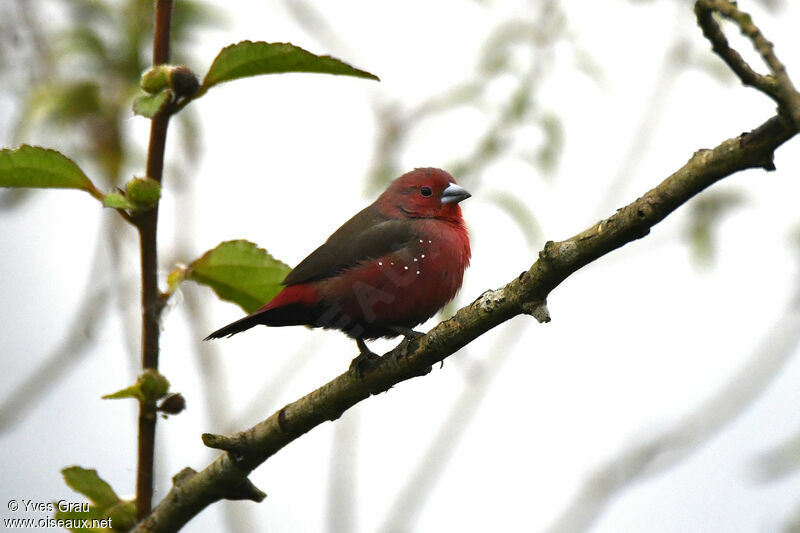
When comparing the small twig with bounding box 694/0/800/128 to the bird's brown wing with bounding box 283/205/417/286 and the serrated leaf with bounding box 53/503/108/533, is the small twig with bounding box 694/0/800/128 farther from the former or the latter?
the bird's brown wing with bounding box 283/205/417/286

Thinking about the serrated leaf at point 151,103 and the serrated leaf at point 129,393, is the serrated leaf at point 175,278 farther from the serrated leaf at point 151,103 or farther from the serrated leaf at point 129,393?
the serrated leaf at point 151,103

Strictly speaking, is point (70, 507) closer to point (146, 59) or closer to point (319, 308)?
point (319, 308)

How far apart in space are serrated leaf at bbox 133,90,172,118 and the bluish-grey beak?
9.65 feet

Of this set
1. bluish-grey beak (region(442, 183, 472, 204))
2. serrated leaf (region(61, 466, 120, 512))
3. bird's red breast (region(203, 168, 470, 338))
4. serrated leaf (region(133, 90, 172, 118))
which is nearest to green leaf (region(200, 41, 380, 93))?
serrated leaf (region(133, 90, 172, 118))

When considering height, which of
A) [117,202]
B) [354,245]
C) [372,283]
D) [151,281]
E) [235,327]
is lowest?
[151,281]

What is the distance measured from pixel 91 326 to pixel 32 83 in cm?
127

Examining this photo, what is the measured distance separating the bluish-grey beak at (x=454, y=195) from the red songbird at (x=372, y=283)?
0.48m

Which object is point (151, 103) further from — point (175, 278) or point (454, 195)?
point (454, 195)

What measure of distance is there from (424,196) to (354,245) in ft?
2.75

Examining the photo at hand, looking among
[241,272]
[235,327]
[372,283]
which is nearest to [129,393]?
[241,272]

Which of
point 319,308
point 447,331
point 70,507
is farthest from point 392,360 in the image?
point 319,308

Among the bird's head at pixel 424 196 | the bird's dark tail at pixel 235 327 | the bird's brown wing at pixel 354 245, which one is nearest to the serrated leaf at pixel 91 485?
the bird's dark tail at pixel 235 327

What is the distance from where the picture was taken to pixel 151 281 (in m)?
2.04

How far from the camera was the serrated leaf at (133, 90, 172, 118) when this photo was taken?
199 centimetres
